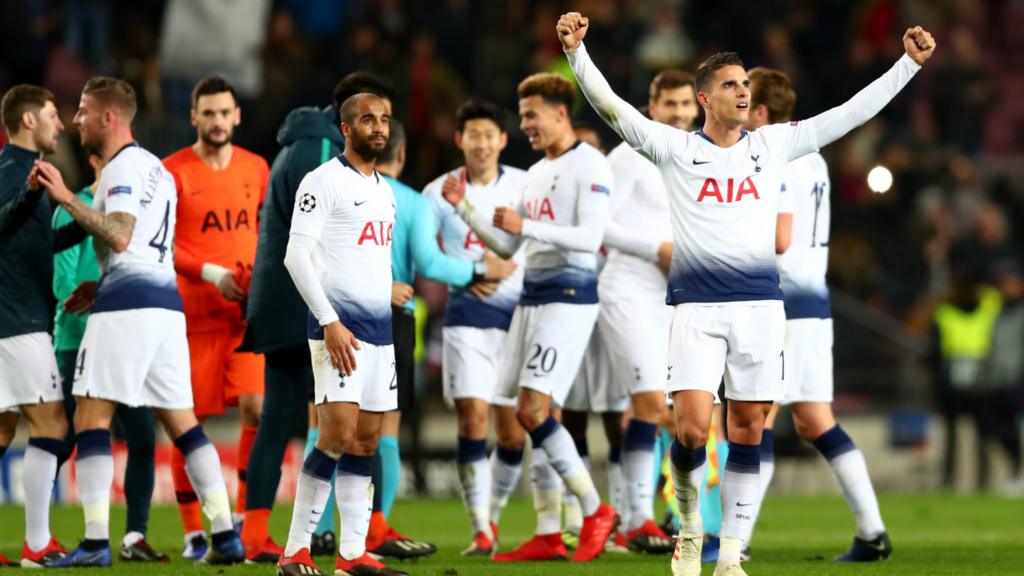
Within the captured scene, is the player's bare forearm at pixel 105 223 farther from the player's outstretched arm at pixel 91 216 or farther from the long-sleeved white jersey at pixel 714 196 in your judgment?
the long-sleeved white jersey at pixel 714 196

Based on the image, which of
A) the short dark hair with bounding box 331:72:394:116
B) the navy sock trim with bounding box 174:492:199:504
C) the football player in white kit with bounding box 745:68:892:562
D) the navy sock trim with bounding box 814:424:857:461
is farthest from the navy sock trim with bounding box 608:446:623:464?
the short dark hair with bounding box 331:72:394:116

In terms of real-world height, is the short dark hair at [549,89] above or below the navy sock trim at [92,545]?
above

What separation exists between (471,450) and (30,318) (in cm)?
301

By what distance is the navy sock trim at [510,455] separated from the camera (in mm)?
11172

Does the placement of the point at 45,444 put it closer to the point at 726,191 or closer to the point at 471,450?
the point at 471,450

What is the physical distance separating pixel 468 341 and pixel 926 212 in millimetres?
12690

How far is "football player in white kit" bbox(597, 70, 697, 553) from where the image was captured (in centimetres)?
1105

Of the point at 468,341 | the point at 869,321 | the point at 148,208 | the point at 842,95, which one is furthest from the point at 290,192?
the point at 842,95

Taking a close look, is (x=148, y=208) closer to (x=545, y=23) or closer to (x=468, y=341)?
(x=468, y=341)

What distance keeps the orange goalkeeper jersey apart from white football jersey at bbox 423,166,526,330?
4.00ft

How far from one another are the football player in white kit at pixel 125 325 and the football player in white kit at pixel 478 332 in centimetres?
182

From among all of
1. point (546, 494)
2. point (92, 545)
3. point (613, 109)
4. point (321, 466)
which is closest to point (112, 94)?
point (92, 545)

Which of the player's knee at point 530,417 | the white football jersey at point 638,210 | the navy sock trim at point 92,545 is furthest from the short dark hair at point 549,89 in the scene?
the navy sock trim at point 92,545

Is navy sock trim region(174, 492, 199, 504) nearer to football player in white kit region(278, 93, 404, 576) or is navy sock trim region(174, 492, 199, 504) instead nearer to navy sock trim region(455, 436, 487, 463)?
navy sock trim region(455, 436, 487, 463)
